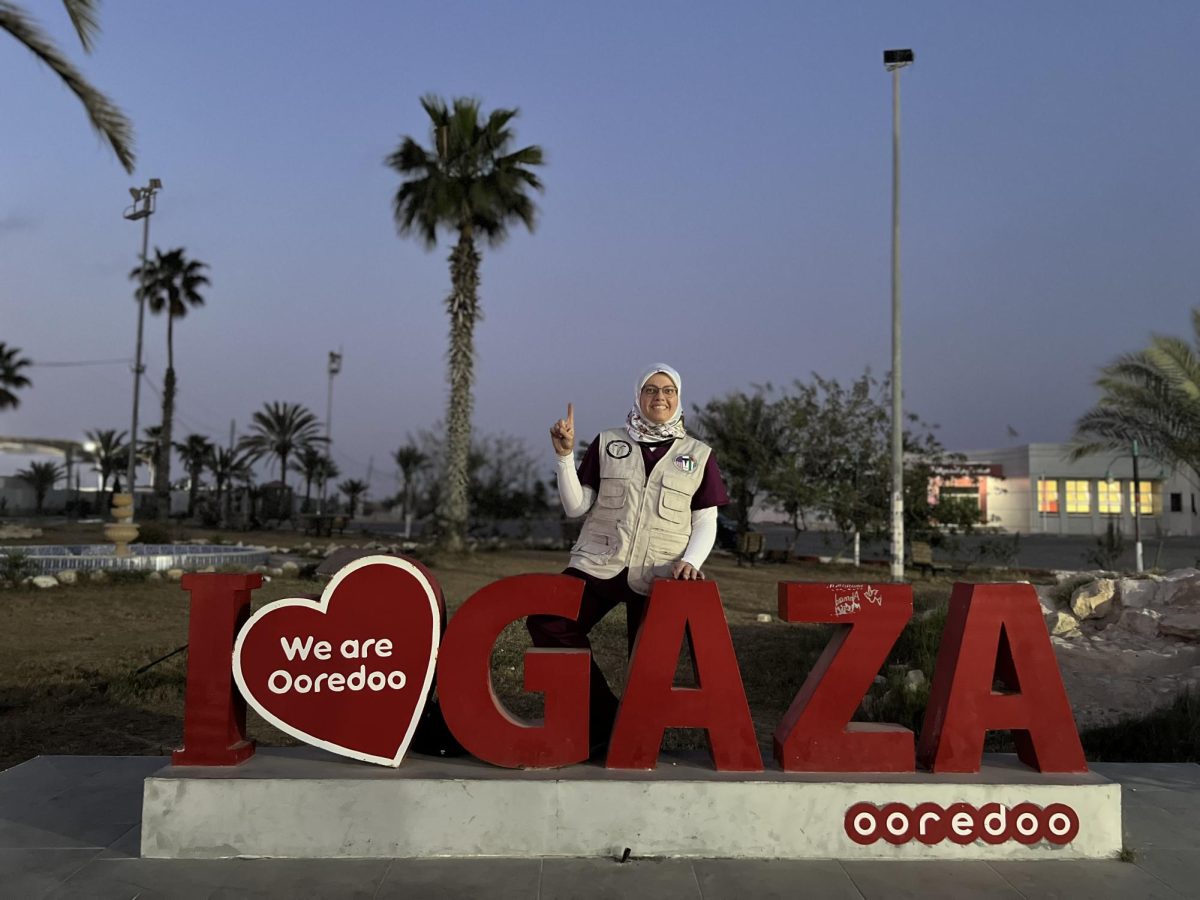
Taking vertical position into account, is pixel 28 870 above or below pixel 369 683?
below

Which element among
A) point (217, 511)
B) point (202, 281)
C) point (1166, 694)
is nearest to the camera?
point (1166, 694)

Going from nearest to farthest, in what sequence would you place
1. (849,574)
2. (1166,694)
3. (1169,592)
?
(1166,694)
(1169,592)
(849,574)

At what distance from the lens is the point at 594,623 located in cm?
404

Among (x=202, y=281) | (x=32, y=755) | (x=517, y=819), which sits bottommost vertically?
(x=32, y=755)

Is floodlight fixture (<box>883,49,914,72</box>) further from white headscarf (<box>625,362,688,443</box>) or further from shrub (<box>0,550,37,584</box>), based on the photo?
shrub (<box>0,550,37,584</box>)

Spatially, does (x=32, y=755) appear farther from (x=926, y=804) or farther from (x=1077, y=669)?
(x=1077, y=669)

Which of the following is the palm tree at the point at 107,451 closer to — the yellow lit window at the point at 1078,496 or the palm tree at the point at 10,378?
the palm tree at the point at 10,378

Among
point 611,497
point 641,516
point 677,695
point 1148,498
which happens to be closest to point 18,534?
point 611,497

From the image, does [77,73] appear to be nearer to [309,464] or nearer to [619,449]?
[619,449]

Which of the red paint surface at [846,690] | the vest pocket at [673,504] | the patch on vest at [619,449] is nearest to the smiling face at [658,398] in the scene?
the patch on vest at [619,449]

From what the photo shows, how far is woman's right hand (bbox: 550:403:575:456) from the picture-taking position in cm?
396

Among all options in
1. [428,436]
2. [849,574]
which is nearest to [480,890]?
[849,574]

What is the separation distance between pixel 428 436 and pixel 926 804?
124 ft

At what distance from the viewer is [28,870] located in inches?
133
